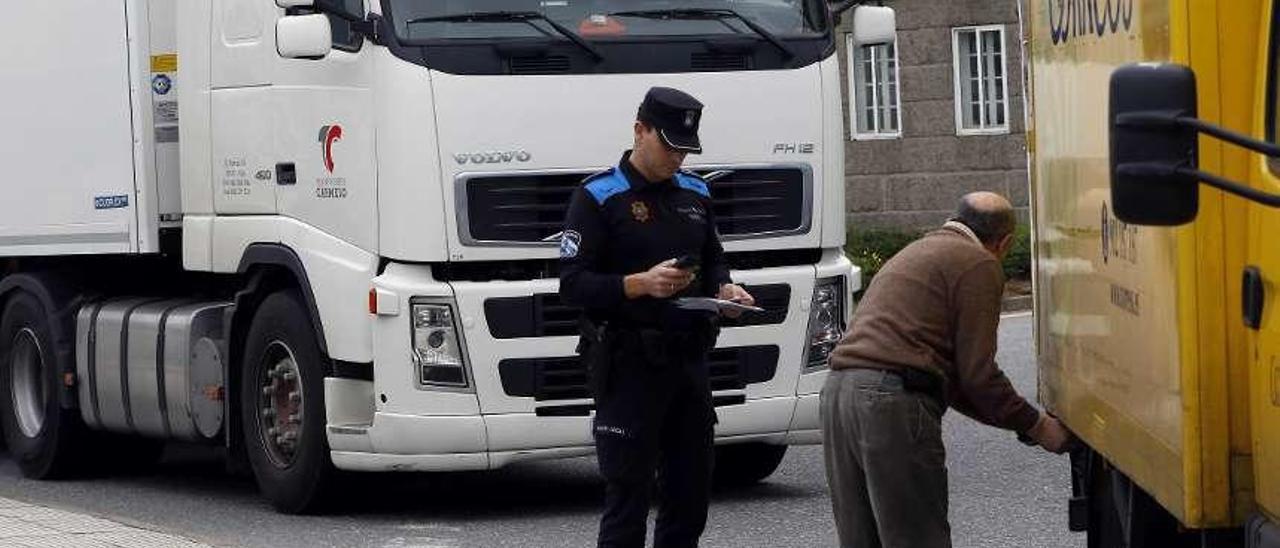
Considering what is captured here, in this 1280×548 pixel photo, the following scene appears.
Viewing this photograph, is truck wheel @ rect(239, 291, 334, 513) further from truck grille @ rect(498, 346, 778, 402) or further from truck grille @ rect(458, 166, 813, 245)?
truck grille @ rect(458, 166, 813, 245)

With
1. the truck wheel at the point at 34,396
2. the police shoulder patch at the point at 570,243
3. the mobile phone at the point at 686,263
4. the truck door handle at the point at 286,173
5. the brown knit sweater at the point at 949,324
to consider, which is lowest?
the truck wheel at the point at 34,396

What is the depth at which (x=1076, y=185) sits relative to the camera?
7.44m

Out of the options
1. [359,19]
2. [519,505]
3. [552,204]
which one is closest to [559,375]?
[552,204]

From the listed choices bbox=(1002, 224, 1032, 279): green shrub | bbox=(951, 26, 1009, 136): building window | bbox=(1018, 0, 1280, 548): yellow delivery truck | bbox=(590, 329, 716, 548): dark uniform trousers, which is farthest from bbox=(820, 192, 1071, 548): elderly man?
bbox=(951, 26, 1009, 136): building window

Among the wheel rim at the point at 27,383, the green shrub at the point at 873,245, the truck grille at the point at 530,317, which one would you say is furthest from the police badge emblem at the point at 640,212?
the green shrub at the point at 873,245

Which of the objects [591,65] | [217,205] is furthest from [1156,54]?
[217,205]

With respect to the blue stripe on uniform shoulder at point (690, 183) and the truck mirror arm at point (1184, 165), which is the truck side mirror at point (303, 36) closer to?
the blue stripe on uniform shoulder at point (690, 183)

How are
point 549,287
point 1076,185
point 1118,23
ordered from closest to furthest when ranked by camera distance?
point 1118,23 < point 1076,185 < point 549,287

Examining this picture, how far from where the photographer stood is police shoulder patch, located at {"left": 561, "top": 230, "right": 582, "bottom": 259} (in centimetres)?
862

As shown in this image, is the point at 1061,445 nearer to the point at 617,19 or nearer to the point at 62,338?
the point at 617,19

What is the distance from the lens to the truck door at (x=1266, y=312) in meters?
5.44

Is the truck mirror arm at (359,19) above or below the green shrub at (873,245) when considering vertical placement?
above

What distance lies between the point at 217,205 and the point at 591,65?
A: 89.5 inches

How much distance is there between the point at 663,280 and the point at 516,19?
360 centimetres
